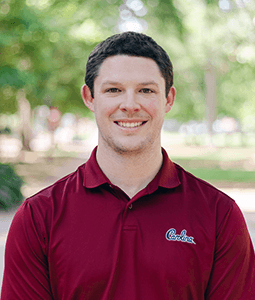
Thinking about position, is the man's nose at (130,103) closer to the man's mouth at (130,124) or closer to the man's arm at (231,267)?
the man's mouth at (130,124)

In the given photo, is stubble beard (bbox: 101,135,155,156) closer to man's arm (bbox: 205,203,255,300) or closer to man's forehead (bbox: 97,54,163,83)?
man's forehead (bbox: 97,54,163,83)

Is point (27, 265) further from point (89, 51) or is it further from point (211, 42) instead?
point (211, 42)

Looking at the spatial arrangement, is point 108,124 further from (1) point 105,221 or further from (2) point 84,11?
(2) point 84,11

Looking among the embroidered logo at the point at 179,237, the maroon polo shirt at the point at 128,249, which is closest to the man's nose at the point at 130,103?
the maroon polo shirt at the point at 128,249

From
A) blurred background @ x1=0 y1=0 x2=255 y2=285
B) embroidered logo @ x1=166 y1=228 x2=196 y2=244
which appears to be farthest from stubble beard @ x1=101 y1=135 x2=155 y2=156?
blurred background @ x1=0 y1=0 x2=255 y2=285

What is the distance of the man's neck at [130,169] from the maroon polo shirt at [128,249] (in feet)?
0.34

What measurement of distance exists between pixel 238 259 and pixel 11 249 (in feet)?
3.98

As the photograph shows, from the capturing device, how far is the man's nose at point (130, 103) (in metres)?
2.28

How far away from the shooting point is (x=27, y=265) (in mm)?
2223

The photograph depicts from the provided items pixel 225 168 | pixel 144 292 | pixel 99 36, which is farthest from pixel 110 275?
pixel 225 168

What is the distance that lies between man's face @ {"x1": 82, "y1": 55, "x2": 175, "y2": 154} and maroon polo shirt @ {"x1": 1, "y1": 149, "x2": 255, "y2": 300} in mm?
277

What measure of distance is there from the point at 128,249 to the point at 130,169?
0.49m

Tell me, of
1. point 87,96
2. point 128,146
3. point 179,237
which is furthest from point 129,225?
point 87,96

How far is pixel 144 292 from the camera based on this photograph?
2.14m
